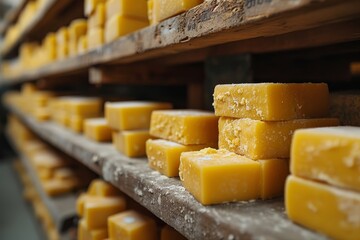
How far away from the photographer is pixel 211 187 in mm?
815

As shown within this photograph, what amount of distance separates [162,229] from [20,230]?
97.4 inches

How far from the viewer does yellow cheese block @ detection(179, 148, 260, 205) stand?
0.81 meters

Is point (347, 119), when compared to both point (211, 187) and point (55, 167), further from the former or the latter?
point (55, 167)

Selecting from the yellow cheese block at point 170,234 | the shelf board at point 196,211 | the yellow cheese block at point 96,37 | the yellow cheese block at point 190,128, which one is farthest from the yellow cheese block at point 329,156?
the yellow cheese block at point 96,37

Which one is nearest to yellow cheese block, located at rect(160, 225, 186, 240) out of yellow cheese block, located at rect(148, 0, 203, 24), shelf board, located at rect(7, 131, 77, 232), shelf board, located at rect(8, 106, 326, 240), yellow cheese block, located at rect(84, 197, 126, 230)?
shelf board, located at rect(8, 106, 326, 240)

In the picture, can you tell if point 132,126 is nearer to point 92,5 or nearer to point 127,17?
point 127,17

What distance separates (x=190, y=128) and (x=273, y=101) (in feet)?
1.10

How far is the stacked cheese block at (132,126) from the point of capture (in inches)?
56.6

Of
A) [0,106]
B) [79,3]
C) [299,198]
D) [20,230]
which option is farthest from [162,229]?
[0,106]

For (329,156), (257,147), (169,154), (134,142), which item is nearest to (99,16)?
(134,142)

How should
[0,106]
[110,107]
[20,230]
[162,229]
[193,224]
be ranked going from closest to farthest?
1. [193,224]
2. [162,229]
3. [110,107]
4. [20,230]
5. [0,106]

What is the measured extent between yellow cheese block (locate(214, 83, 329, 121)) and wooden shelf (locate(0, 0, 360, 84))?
15 centimetres

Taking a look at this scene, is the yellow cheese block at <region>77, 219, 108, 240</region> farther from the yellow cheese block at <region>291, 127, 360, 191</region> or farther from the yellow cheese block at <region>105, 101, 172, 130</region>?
the yellow cheese block at <region>291, 127, 360, 191</region>

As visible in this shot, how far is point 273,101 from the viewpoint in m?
0.82
